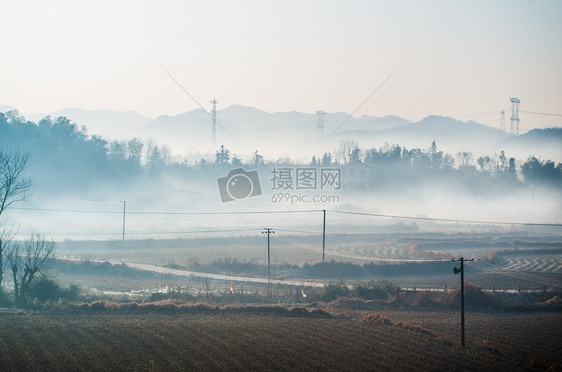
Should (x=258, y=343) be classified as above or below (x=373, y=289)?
above

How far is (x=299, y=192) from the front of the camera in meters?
80.0

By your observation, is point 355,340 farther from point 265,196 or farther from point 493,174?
point 493,174

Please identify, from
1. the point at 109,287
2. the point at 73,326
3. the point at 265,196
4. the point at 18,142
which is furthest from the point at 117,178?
the point at 73,326

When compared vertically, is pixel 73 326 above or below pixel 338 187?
below

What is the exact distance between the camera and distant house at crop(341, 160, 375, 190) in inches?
3418

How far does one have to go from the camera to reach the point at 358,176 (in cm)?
8788

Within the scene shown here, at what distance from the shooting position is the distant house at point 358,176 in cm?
8681

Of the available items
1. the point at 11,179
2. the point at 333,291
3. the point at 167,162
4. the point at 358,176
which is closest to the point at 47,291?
the point at 11,179

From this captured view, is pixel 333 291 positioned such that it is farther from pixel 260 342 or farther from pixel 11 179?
pixel 11 179

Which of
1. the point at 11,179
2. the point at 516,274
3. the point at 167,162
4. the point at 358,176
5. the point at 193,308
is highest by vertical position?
the point at 167,162

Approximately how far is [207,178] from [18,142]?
3355 cm

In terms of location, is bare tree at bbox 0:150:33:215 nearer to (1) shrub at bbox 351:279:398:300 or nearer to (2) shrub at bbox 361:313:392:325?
(2) shrub at bbox 361:313:392:325

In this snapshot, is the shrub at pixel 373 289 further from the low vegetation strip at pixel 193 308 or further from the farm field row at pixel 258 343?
the low vegetation strip at pixel 193 308

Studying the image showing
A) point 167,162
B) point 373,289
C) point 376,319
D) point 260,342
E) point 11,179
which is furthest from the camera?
point 167,162
